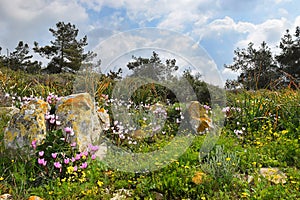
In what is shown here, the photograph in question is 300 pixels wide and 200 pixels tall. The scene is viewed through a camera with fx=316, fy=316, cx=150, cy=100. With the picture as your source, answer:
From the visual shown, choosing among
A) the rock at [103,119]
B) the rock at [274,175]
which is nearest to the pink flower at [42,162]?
the rock at [103,119]

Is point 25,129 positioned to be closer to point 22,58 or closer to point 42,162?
point 42,162

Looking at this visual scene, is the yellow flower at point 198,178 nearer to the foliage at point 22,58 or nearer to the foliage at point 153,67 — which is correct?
the foliage at point 153,67

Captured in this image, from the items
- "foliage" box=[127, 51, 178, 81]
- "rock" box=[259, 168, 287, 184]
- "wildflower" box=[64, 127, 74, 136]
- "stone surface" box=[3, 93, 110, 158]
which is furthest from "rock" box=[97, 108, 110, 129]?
"rock" box=[259, 168, 287, 184]

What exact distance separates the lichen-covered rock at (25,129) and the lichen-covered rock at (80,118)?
334 millimetres

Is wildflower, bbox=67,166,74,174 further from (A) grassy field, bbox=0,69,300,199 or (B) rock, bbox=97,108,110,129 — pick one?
(B) rock, bbox=97,108,110,129

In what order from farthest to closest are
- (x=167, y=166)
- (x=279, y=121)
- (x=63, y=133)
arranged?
1. (x=279, y=121)
2. (x=63, y=133)
3. (x=167, y=166)

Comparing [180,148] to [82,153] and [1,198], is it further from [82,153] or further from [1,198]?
[1,198]

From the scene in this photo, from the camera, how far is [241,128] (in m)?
6.03

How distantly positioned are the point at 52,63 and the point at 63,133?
874 inches

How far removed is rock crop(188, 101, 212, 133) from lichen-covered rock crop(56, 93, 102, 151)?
75.9 inches

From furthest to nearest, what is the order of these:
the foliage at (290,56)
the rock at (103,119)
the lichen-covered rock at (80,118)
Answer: the foliage at (290,56)
the rock at (103,119)
the lichen-covered rock at (80,118)

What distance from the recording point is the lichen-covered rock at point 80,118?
4234mm

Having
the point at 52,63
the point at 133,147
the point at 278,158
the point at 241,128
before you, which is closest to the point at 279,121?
the point at 241,128

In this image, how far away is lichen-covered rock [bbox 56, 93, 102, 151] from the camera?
423cm
